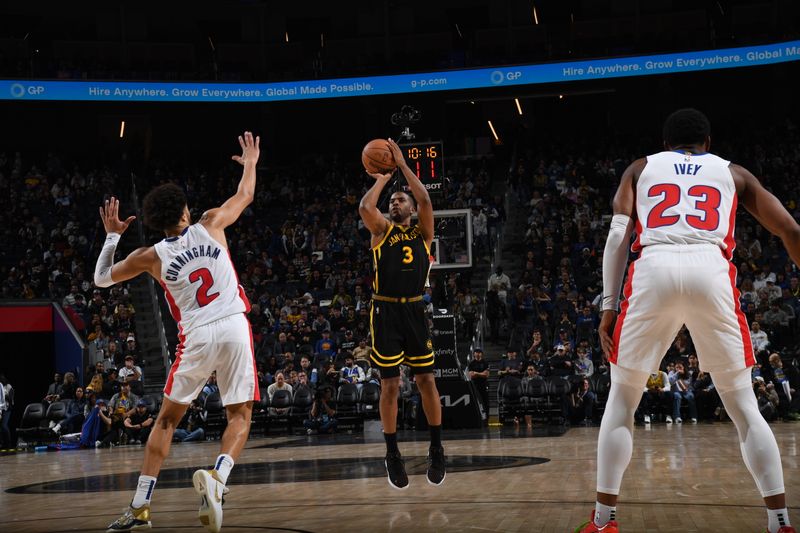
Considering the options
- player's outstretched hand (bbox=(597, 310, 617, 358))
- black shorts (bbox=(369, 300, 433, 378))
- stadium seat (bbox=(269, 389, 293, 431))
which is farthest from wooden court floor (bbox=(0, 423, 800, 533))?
stadium seat (bbox=(269, 389, 293, 431))

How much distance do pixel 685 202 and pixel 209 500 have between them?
2813mm

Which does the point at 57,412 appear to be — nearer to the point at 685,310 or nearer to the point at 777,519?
the point at 685,310

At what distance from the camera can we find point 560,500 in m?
6.13

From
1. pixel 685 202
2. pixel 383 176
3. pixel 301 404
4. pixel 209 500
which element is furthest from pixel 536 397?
pixel 685 202

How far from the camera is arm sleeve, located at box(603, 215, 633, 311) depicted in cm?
439

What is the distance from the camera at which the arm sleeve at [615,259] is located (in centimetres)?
439

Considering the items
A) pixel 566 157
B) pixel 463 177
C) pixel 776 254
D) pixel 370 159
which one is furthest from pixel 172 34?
pixel 370 159

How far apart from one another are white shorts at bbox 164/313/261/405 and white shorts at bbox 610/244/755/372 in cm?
228

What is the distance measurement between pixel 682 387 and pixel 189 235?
12.2 m

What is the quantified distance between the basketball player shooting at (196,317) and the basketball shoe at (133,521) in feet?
0.33

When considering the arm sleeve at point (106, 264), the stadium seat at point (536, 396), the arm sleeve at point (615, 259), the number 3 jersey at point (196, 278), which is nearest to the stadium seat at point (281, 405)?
the stadium seat at point (536, 396)

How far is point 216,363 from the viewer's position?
550cm

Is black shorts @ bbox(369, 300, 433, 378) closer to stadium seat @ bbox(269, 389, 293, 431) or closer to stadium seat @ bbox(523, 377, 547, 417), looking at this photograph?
stadium seat @ bbox(523, 377, 547, 417)

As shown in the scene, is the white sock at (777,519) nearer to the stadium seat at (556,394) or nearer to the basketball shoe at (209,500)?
the basketball shoe at (209,500)
